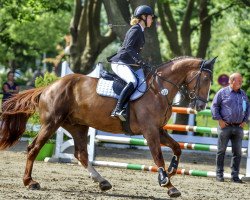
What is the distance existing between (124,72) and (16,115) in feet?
A: 7.27

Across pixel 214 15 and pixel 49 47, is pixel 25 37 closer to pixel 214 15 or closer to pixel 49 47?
pixel 49 47

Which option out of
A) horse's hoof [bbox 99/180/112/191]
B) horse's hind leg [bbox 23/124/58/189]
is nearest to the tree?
horse's hind leg [bbox 23/124/58/189]

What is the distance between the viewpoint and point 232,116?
14.9 metres

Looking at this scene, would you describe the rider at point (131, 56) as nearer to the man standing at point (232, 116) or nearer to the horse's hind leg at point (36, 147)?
the horse's hind leg at point (36, 147)

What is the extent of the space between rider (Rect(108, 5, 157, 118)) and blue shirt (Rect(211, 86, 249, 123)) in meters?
3.36

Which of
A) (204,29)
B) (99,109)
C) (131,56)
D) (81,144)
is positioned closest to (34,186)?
(81,144)

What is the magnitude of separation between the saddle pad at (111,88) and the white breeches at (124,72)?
0.12 metres

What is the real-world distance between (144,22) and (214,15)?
18.2 m

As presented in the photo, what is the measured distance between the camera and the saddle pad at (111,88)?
468 inches

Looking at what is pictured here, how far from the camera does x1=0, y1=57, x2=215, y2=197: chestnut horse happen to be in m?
11.7

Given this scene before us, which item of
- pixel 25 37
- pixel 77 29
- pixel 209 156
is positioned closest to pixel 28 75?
pixel 25 37

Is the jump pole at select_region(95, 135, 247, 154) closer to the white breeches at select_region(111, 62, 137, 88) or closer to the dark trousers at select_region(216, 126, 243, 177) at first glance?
the dark trousers at select_region(216, 126, 243, 177)

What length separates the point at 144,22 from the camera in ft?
39.2

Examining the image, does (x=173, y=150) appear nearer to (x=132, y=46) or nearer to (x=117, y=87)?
(x=117, y=87)
